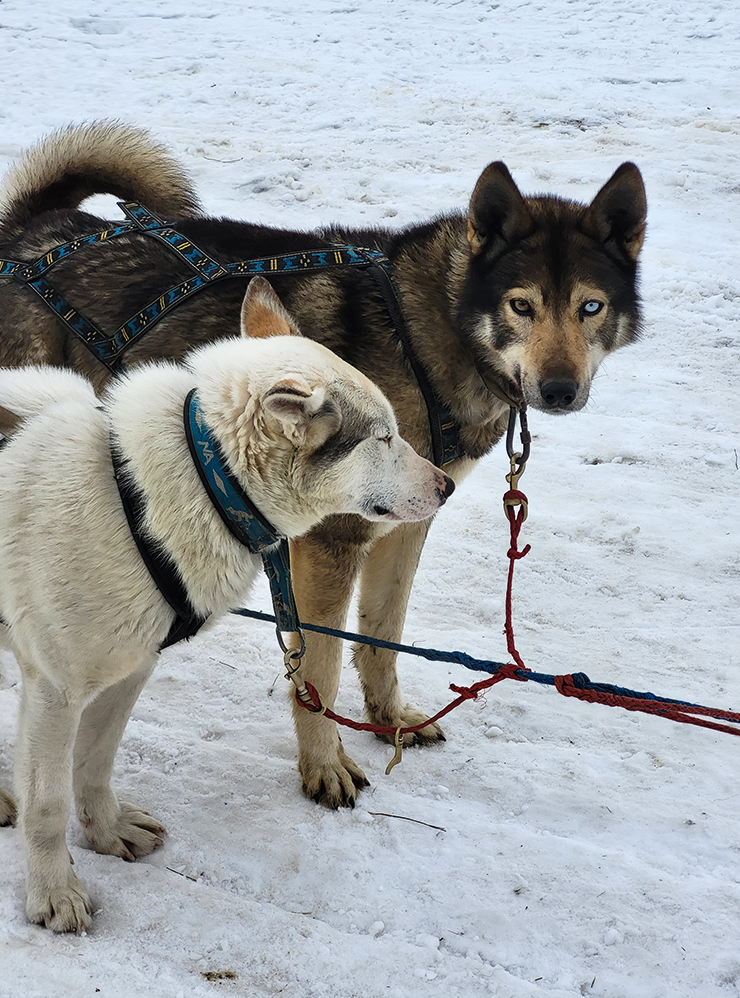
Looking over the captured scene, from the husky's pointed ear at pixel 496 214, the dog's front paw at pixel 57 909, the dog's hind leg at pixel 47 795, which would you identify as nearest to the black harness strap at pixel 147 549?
the dog's hind leg at pixel 47 795

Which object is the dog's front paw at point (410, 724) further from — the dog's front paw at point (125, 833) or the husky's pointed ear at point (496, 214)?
the husky's pointed ear at point (496, 214)

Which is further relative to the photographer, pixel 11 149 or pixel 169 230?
pixel 11 149

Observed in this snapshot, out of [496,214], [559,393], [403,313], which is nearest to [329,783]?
[559,393]

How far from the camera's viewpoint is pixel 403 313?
3180mm

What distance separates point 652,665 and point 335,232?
2396 millimetres

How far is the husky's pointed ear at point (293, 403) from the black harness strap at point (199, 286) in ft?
3.23

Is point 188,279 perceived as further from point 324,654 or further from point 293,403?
point 324,654

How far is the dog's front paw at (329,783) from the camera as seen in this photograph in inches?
126

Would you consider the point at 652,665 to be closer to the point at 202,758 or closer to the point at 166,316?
the point at 202,758

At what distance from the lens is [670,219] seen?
8070 millimetres

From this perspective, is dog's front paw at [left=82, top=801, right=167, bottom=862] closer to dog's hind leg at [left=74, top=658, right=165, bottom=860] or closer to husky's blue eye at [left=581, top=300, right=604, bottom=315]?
dog's hind leg at [left=74, top=658, right=165, bottom=860]

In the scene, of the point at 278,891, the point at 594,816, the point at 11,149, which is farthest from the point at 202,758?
the point at 11,149

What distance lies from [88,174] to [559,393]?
2.33 metres

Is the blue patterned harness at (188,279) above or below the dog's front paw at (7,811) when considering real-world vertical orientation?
above
